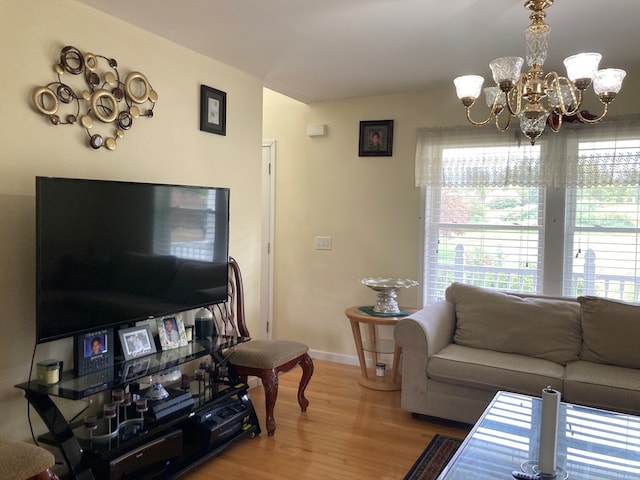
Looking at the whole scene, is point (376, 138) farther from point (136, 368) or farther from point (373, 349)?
point (136, 368)

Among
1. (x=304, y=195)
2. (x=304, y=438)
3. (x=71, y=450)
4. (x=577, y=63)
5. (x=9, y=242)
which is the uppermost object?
(x=577, y=63)

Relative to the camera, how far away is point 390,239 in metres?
4.42

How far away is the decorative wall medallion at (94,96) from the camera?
2.47 metres

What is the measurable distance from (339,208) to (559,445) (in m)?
2.86

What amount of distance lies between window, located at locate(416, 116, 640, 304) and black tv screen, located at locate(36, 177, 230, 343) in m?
1.86

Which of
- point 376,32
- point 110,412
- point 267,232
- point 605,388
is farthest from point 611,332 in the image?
point 267,232

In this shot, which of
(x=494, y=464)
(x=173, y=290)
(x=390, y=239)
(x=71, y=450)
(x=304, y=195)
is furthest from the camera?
(x=304, y=195)

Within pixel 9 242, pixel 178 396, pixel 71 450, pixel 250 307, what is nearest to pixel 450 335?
pixel 250 307

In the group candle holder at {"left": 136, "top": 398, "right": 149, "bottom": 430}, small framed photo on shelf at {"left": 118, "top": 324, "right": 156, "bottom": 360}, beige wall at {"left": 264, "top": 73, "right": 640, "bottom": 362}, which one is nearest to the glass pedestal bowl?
beige wall at {"left": 264, "top": 73, "right": 640, "bottom": 362}

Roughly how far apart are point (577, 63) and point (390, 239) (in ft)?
8.24

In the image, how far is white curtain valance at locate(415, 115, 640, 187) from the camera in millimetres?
3561

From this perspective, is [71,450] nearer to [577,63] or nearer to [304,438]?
[304,438]

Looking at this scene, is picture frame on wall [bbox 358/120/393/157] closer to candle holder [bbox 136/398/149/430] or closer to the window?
the window

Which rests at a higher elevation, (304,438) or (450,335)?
(450,335)
